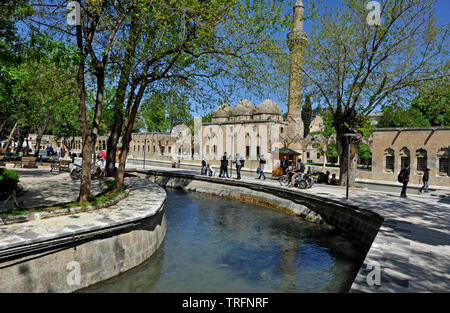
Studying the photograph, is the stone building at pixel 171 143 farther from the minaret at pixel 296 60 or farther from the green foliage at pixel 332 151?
the minaret at pixel 296 60

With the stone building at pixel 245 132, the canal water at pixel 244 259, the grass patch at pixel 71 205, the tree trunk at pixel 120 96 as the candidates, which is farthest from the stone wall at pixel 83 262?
the stone building at pixel 245 132

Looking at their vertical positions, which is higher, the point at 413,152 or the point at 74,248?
the point at 413,152

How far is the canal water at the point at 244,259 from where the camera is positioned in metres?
7.48

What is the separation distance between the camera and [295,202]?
1561 cm

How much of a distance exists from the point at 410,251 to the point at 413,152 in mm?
22309

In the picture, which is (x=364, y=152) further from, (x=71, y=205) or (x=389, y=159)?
(x=71, y=205)

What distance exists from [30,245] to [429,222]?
10.4m

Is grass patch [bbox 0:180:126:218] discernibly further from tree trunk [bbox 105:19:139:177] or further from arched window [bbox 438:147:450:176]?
arched window [bbox 438:147:450:176]

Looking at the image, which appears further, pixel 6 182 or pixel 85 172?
pixel 6 182

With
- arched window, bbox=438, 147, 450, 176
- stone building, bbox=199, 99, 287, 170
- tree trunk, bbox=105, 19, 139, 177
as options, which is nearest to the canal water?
tree trunk, bbox=105, 19, 139, 177

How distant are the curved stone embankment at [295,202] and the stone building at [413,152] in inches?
563

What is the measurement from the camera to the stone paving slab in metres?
5.94

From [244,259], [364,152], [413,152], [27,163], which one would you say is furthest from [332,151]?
[244,259]

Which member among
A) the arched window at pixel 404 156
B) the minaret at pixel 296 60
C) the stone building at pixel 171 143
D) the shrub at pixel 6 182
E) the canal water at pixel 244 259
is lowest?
the canal water at pixel 244 259
